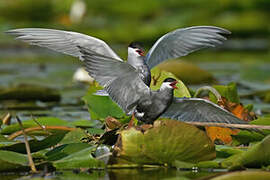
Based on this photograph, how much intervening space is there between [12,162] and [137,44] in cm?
98

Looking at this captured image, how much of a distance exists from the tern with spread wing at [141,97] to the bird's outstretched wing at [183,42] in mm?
473

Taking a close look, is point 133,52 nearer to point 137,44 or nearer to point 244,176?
point 137,44

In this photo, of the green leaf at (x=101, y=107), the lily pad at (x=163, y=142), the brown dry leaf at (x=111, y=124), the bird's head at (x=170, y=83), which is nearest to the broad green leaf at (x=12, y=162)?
the lily pad at (x=163, y=142)

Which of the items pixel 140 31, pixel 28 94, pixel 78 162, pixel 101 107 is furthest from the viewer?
pixel 140 31

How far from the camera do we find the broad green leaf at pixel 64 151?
263 centimetres

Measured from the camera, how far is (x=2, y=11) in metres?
12.9

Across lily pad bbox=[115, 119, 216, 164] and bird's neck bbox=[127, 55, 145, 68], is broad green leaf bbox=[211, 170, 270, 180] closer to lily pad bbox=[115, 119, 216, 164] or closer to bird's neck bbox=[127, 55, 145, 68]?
lily pad bbox=[115, 119, 216, 164]

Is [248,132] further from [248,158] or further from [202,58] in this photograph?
[202,58]

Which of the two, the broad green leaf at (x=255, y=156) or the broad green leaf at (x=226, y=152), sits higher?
the broad green leaf at (x=255, y=156)

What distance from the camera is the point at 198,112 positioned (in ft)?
9.84

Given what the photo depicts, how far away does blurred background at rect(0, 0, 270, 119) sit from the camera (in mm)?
7011

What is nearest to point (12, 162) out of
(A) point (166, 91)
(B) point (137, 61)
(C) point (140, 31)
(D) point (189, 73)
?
(A) point (166, 91)

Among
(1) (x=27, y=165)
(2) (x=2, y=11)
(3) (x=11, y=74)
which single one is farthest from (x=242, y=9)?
(1) (x=27, y=165)

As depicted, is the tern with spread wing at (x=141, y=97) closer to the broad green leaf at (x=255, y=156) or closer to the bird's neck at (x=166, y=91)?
the bird's neck at (x=166, y=91)
